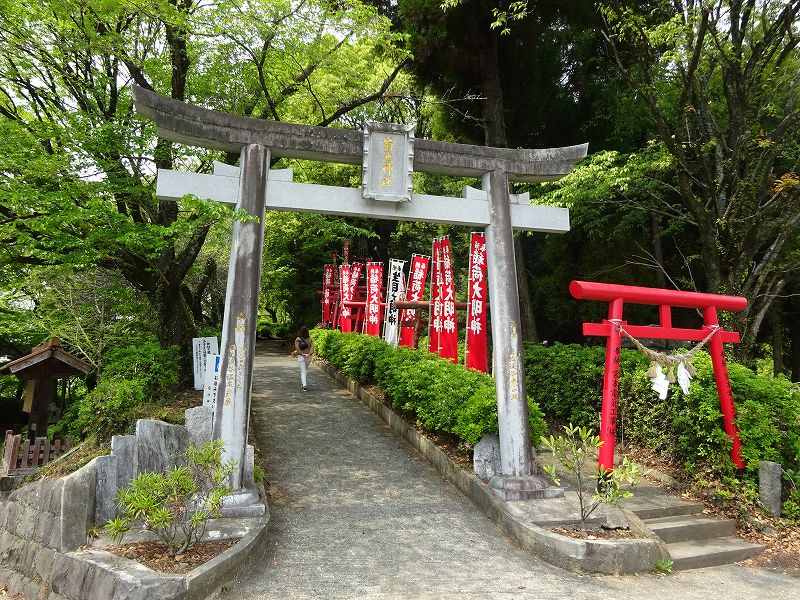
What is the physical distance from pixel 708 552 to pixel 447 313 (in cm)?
651

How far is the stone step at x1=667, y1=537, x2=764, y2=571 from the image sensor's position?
5574mm

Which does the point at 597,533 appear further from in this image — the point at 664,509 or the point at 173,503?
the point at 173,503

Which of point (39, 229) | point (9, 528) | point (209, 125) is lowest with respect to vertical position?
point (9, 528)

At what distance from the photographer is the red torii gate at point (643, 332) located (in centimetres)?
613

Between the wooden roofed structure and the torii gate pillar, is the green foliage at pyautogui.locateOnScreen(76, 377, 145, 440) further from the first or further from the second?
the torii gate pillar

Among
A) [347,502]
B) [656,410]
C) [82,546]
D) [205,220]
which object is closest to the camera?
[82,546]

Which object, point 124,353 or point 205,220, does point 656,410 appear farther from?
point 124,353

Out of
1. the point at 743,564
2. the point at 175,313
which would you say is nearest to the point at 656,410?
the point at 743,564

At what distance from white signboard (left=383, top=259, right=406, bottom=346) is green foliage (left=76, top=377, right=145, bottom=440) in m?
7.15

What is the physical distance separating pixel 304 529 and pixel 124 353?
5.85 metres

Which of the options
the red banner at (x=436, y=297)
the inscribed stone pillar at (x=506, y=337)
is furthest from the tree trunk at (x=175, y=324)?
the inscribed stone pillar at (x=506, y=337)

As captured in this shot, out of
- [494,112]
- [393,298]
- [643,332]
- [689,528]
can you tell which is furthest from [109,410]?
[494,112]

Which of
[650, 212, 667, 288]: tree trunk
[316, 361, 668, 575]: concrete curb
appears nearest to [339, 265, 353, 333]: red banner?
[650, 212, 667, 288]: tree trunk

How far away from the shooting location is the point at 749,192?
881cm
